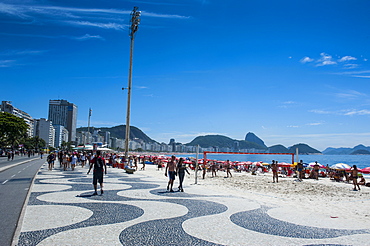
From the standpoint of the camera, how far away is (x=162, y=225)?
6293 millimetres

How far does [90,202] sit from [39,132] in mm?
187566

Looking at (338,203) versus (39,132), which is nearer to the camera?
(338,203)

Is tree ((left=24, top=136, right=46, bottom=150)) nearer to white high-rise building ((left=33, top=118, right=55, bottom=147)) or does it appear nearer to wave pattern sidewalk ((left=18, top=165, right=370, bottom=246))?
white high-rise building ((left=33, top=118, right=55, bottom=147))

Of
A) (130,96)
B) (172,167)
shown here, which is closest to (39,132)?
(130,96)

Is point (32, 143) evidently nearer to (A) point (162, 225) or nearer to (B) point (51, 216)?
(B) point (51, 216)

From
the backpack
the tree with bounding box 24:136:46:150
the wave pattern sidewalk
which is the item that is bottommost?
the wave pattern sidewalk

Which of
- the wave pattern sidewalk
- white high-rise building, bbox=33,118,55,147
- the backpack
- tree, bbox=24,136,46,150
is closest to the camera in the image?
the wave pattern sidewalk

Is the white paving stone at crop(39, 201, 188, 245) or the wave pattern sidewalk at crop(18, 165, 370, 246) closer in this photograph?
the white paving stone at crop(39, 201, 188, 245)

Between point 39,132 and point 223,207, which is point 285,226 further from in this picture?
point 39,132

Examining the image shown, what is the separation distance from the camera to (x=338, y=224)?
6.74 metres

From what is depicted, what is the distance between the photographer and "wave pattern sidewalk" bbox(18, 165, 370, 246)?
5.20m

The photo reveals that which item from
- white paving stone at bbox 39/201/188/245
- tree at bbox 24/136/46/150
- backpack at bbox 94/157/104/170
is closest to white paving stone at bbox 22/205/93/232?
white paving stone at bbox 39/201/188/245

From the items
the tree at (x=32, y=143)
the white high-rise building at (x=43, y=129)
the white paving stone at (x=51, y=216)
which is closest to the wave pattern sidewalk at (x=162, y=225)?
the white paving stone at (x=51, y=216)

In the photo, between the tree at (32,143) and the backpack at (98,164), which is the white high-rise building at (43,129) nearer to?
the tree at (32,143)
